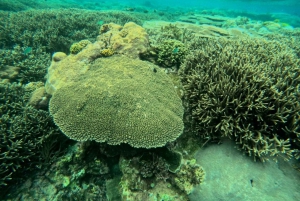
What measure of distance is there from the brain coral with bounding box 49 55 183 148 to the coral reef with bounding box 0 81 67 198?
2.71ft

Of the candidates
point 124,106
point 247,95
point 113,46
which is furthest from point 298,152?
point 113,46

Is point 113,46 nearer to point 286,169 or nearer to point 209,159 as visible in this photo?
point 209,159

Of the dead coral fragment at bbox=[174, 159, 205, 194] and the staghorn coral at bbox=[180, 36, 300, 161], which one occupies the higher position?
the staghorn coral at bbox=[180, 36, 300, 161]

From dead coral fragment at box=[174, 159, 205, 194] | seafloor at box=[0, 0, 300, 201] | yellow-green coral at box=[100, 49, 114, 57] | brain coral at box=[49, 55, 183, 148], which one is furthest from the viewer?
yellow-green coral at box=[100, 49, 114, 57]

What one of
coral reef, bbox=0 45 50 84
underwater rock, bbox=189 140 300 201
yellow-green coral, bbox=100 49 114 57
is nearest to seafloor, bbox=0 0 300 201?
underwater rock, bbox=189 140 300 201

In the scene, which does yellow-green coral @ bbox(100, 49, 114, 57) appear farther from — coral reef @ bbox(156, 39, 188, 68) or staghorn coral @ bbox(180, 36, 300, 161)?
staghorn coral @ bbox(180, 36, 300, 161)

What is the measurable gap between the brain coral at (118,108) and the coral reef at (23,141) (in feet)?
2.71

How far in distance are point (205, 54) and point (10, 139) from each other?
5.04 meters

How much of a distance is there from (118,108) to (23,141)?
89.4 inches

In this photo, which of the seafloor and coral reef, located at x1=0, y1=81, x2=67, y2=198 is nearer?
the seafloor

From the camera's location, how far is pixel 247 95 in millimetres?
3334

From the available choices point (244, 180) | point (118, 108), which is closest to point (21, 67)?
point (118, 108)

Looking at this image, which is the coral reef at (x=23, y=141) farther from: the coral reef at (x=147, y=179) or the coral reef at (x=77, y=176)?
the coral reef at (x=147, y=179)

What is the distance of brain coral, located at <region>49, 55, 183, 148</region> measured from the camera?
9.84 feet
